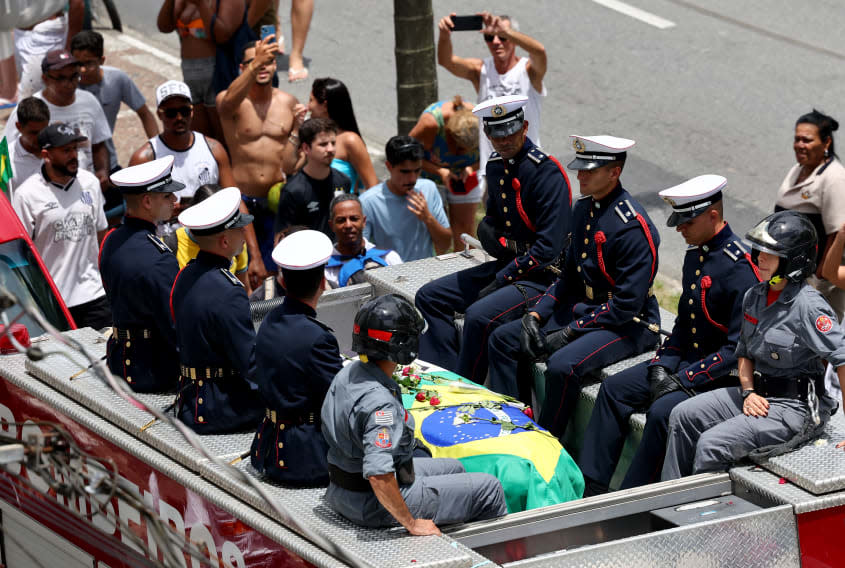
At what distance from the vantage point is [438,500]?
17.3ft

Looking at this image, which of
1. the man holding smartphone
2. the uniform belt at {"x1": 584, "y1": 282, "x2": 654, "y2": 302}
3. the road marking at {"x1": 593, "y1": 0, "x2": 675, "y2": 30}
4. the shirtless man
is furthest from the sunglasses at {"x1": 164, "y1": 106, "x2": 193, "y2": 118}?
the road marking at {"x1": 593, "y1": 0, "x2": 675, "y2": 30}

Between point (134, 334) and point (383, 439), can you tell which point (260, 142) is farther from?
point (383, 439)

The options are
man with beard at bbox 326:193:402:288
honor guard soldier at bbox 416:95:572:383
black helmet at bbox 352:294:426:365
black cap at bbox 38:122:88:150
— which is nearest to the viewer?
black helmet at bbox 352:294:426:365

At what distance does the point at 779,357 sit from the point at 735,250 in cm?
70

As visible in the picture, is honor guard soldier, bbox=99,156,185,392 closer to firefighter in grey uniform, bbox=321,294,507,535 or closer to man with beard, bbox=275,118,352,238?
firefighter in grey uniform, bbox=321,294,507,535

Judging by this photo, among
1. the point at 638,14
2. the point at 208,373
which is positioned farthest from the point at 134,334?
the point at 638,14

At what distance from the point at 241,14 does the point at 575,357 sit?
5.55 meters

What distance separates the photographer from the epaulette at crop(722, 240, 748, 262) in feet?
19.9

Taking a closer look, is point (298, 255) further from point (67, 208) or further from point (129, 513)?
point (67, 208)

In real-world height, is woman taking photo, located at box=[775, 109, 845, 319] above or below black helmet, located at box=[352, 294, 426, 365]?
below

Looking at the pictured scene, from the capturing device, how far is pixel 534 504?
19.4 feet

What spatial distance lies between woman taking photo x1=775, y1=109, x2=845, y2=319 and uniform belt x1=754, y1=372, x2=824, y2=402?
7.91 feet

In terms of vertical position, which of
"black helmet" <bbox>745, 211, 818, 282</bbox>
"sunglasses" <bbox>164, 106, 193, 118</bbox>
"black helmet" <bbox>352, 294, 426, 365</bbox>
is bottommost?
"sunglasses" <bbox>164, 106, 193, 118</bbox>

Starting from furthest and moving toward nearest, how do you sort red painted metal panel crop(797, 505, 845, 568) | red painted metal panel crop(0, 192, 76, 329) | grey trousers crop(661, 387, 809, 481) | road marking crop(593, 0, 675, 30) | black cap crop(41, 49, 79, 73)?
road marking crop(593, 0, 675, 30) → black cap crop(41, 49, 79, 73) → red painted metal panel crop(0, 192, 76, 329) → grey trousers crop(661, 387, 809, 481) → red painted metal panel crop(797, 505, 845, 568)
